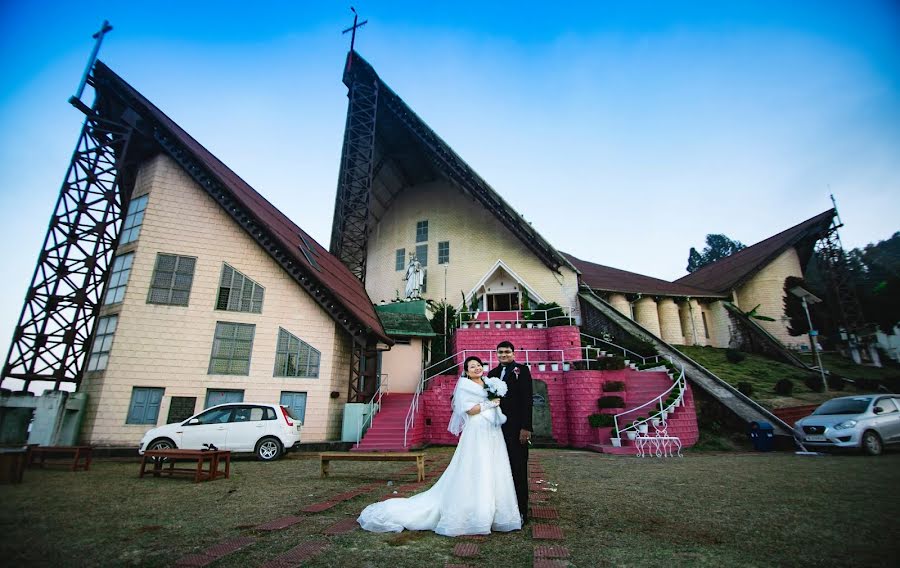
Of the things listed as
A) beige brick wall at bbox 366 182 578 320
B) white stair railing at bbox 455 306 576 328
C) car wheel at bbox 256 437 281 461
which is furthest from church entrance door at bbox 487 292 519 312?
car wheel at bbox 256 437 281 461

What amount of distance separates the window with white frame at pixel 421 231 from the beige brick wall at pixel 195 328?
11.5m

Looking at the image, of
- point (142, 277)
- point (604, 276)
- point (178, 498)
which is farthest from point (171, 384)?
point (604, 276)

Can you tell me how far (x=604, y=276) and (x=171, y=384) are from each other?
Result: 23.9 meters

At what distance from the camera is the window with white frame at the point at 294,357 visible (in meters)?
14.0

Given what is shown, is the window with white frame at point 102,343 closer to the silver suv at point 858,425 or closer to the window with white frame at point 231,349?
the window with white frame at point 231,349

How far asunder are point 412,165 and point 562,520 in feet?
82.5

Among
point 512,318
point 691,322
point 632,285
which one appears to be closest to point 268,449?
point 512,318

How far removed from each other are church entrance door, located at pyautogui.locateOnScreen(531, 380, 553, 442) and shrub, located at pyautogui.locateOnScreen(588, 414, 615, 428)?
1.64 metres

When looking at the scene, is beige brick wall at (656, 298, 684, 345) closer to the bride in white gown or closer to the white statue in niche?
the white statue in niche

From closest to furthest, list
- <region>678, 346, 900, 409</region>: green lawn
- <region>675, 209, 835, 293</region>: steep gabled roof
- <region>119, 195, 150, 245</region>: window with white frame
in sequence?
<region>119, 195, 150, 245</region>: window with white frame → <region>678, 346, 900, 409</region>: green lawn → <region>675, 209, 835, 293</region>: steep gabled roof

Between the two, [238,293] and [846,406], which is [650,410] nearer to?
[846,406]

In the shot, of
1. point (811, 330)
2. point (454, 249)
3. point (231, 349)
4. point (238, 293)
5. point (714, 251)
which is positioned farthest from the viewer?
point (714, 251)

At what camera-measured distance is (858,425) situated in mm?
9570

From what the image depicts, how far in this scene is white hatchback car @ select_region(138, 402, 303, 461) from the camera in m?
9.96
